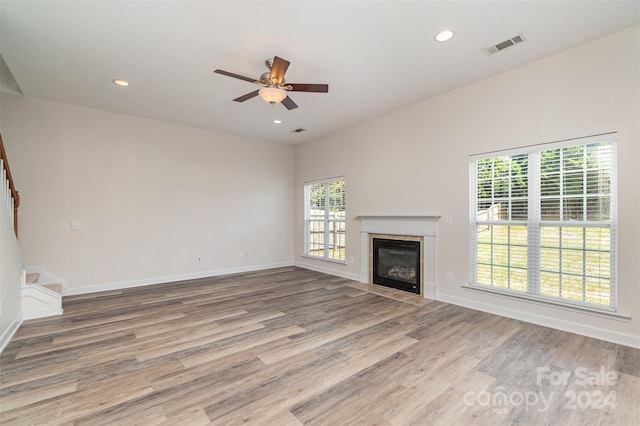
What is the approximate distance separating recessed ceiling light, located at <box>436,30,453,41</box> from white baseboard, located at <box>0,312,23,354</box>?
5.26 m

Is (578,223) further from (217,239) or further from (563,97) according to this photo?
(217,239)

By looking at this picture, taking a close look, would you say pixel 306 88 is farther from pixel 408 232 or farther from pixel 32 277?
pixel 32 277

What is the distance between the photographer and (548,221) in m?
3.34

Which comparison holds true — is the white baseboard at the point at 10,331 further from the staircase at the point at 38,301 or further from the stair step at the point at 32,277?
the stair step at the point at 32,277

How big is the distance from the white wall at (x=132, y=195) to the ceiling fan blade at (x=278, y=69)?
3650 millimetres

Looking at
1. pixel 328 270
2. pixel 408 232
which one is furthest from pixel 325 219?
pixel 408 232

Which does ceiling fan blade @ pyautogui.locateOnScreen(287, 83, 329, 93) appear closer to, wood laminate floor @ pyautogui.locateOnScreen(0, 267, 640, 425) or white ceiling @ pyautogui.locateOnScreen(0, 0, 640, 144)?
white ceiling @ pyautogui.locateOnScreen(0, 0, 640, 144)

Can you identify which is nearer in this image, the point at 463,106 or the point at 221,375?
the point at 221,375

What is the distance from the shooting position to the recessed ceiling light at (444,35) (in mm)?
2775

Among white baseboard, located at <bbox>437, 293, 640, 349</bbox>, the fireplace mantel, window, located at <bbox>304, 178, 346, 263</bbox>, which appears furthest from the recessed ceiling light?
window, located at <bbox>304, 178, 346, 263</bbox>

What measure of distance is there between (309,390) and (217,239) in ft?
15.2

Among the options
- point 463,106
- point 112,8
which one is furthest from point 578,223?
point 112,8

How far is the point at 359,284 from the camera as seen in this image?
17.5 ft

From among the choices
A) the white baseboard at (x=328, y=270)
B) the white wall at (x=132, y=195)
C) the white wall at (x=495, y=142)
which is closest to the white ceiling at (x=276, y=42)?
the white wall at (x=495, y=142)
